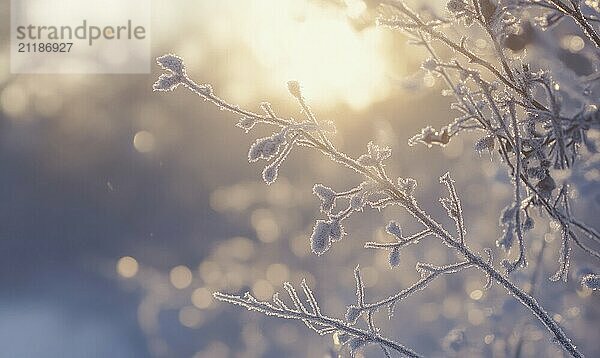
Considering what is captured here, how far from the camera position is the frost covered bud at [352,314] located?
83cm

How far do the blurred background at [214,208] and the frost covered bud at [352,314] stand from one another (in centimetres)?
78

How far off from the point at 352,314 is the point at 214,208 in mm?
4054

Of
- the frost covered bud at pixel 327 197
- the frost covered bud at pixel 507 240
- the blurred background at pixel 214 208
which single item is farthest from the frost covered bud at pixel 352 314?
the blurred background at pixel 214 208

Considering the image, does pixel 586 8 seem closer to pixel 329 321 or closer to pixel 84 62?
pixel 329 321

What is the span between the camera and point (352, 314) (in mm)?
833

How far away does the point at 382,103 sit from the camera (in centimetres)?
302

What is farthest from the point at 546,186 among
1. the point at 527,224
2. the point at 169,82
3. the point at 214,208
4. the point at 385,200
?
the point at 214,208

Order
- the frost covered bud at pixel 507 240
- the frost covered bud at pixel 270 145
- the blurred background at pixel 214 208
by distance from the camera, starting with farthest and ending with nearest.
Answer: the blurred background at pixel 214 208, the frost covered bud at pixel 270 145, the frost covered bud at pixel 507 240

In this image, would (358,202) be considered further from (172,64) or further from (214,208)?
(214,208)

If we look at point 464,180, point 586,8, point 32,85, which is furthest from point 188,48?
point 586,8

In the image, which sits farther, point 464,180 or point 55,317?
point 55,317

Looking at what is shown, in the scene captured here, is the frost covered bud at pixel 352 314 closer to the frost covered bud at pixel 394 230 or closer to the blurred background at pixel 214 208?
the frost covered bud at pixel 394 230

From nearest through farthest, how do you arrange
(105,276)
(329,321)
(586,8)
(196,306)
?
1. (329,321)
2. (586,8)
3. (196,306)
4. (105,276)

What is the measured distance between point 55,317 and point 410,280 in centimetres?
260
